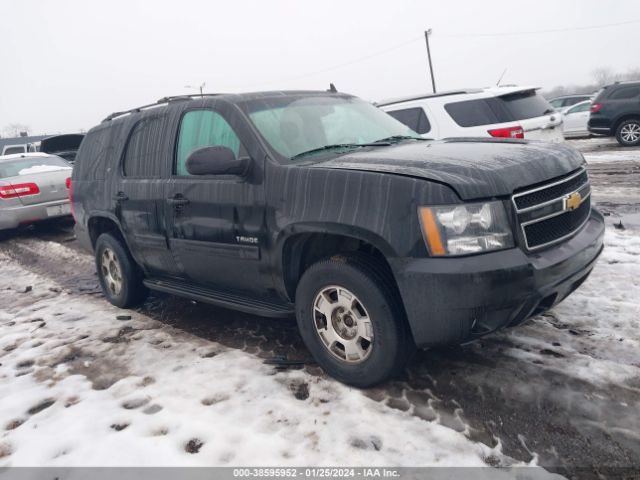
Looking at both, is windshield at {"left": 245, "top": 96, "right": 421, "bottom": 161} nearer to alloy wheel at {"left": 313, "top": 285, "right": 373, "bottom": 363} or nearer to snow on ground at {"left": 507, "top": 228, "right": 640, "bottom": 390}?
alloy wheel at {"left": 313, "top": 285, "right": 373, "bottom": 363}

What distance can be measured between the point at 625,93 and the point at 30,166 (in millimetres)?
14339

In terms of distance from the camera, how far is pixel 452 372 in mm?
3127

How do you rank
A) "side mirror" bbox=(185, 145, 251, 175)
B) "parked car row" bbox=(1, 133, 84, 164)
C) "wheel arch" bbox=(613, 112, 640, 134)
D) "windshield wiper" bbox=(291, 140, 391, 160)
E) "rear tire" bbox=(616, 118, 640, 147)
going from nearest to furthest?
"side mirror" bbox=(185, 145, 251, 175) < "windshield wiper" bbox=(291, 140, 391, 160) < "wheel arch" bbox=(613, 112, 640, 134) < "rear tire" bbox=(616, 118, 640, 147) < "parked car row" bbox=(1, 133, 84, 164)

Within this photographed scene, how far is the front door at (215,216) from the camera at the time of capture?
3.33 meters

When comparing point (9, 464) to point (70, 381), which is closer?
point (9, 464)

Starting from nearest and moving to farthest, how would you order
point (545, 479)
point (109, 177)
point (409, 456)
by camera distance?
point (545, 479)
point (409, 456)
point (109, 177)

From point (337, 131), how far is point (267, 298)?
1.32 metres

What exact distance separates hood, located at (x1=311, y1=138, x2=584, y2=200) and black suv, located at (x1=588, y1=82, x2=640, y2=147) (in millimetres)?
11934

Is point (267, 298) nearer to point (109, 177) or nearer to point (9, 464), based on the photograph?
point (9, 464)

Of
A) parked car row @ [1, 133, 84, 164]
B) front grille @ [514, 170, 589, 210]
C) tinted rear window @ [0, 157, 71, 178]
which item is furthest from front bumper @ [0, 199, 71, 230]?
front grille @ [514, 170, 589, 210]

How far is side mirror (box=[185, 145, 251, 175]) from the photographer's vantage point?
125 inches

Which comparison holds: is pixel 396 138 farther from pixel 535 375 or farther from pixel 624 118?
pixel 624 118

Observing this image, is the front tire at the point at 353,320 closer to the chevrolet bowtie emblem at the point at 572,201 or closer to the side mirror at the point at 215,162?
the side mirror at the point at 215,162

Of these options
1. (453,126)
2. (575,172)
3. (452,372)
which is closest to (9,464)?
(452,372)
